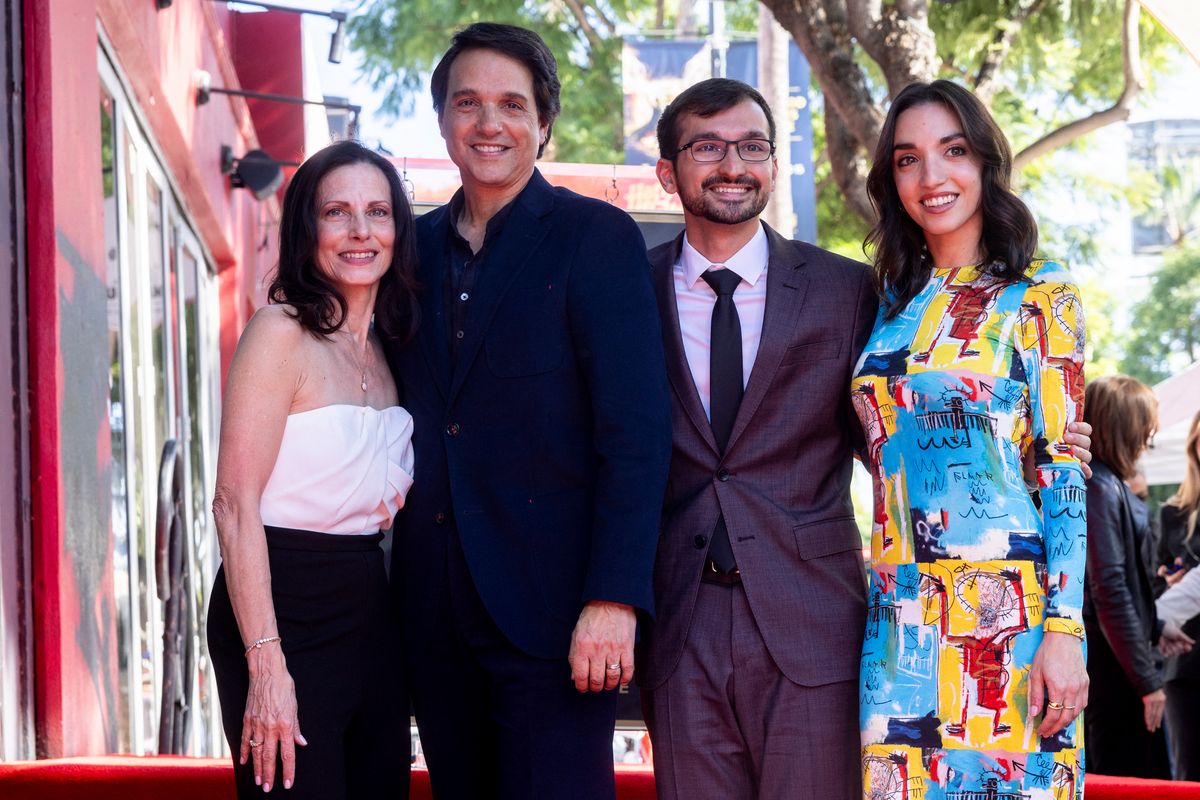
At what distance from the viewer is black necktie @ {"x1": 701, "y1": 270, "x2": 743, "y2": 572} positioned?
3.26m

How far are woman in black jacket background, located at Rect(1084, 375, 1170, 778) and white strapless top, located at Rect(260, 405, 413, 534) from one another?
304cm

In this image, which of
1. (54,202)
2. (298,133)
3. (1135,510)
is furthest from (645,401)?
(298,133)

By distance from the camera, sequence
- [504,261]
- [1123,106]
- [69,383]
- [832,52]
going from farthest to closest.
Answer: [1123,106] → [832,52] → [69,383] → [504,261]

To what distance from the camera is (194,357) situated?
9.25 metres

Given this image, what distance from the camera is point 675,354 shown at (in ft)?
11.0

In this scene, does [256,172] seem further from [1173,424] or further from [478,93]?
[478,93]

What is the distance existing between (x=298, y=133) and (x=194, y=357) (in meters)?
4.43

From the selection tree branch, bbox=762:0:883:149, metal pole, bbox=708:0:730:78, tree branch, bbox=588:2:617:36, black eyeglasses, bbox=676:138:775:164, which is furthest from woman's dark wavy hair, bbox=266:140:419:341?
tree branch, bbox=588:2:617:36

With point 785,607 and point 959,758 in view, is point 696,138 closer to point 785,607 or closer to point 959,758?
point 785,607

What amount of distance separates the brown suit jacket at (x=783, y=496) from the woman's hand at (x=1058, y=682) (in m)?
0.44

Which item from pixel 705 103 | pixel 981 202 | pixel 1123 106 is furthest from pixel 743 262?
Result: pixel 1123 106

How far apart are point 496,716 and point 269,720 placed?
470 mm

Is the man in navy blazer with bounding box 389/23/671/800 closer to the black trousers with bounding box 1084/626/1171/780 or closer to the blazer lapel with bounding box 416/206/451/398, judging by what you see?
the blazer lapel with bounding box 416/206/451/398

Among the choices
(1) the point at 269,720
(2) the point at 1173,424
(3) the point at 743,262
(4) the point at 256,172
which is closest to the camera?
(1) the point at 269,720
